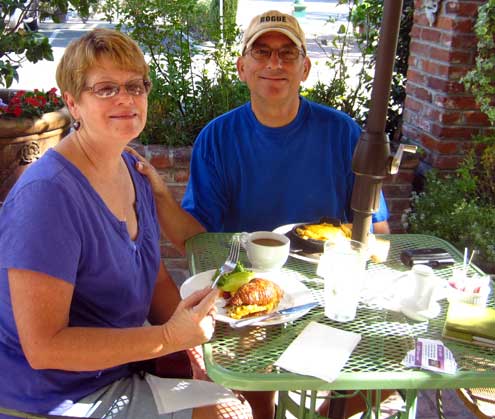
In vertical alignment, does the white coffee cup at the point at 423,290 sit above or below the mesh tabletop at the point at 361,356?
above

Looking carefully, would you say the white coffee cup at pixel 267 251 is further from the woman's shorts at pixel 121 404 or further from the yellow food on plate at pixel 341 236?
the woman's shorts at pixel 121 404

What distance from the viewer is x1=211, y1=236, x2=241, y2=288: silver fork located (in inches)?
61.8

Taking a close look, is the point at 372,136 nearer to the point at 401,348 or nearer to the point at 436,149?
the point at 401,348

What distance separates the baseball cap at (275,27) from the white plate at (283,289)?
0.92m

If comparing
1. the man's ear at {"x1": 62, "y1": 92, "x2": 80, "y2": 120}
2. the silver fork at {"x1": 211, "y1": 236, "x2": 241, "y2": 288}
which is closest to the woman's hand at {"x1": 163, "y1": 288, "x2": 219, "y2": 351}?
the silver fork at {"x1": 211, "y1": 236, "x2": 241, "y2": 288}

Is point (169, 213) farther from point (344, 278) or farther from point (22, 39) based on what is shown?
point (22, 39)

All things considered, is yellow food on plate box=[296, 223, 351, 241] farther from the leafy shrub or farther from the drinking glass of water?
the leafy shrub

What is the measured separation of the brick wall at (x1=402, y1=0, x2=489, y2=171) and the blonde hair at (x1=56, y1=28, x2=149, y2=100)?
220cm

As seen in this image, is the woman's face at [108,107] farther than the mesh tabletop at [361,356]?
Yes

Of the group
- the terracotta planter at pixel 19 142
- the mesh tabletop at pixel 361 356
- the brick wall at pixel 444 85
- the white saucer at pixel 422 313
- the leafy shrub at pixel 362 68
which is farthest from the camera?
the leafy shrub at pixel 362 68

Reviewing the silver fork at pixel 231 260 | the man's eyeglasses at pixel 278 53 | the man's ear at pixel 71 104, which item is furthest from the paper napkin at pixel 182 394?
the man's eyeglasses at pixel 278 53

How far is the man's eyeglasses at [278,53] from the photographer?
82.9 inches

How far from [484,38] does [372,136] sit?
206 cm

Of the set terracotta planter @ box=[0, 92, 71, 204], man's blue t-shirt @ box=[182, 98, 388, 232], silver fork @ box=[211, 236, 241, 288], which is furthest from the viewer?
terracotta planter @ box=[0, 92, 71, 204]
